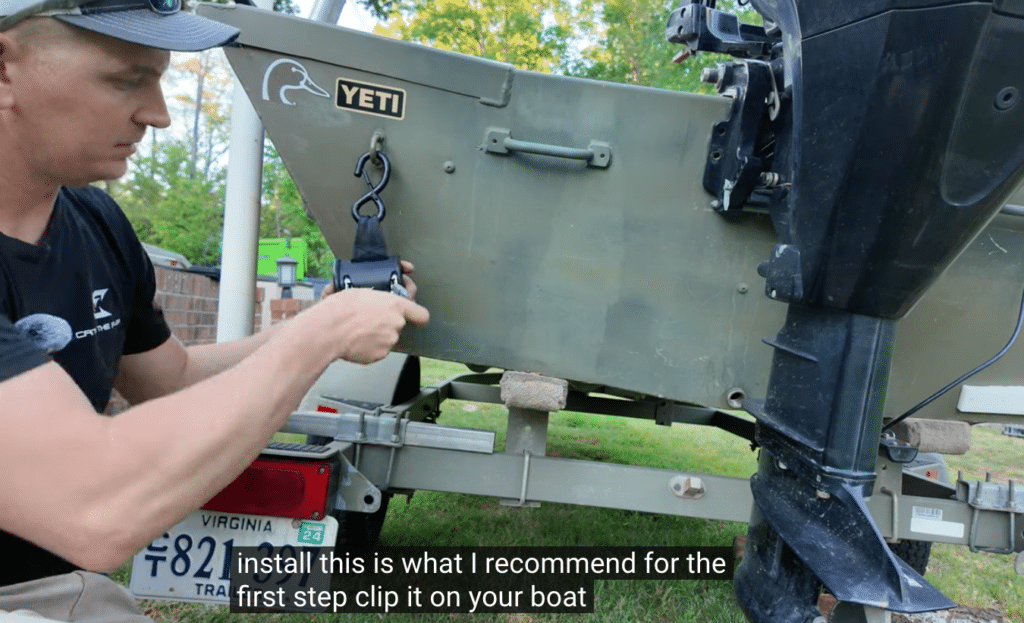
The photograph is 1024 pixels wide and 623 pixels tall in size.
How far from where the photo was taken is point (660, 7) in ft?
46.4

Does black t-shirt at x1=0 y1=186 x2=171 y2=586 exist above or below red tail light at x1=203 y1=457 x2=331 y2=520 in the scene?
above

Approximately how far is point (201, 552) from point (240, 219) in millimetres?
1833

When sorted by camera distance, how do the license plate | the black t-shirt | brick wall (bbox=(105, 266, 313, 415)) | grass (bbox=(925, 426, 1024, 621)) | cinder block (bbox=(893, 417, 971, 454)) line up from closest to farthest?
the black t-shirt → the license plate → cinder block (bbox=(893, 417, 971, 454)) → grass (bbox=(925, 426, 1024, 621)) → brick wall (bbox=(105, 266, 313, 415))

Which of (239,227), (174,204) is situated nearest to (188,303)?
(239,227)

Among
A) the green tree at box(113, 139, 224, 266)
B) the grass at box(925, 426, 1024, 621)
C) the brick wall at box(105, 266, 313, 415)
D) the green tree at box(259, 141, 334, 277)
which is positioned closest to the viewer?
the grass at box(925, 426, 1024, 621)

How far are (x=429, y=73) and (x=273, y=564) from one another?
4.91 feet

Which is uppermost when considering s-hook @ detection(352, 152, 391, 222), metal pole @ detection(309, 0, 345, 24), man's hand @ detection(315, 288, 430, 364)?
metal pole @ detection(309, 0, 345, 24)

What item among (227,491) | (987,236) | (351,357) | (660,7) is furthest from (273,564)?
(660,7)

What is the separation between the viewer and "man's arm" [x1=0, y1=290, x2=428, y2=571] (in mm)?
931

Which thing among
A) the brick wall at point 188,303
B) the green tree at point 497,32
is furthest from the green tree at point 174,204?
the brick wall at point 188,303

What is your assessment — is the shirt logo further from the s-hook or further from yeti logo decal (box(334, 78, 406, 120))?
yeti logo decal (box(334, 78, 406, 120))

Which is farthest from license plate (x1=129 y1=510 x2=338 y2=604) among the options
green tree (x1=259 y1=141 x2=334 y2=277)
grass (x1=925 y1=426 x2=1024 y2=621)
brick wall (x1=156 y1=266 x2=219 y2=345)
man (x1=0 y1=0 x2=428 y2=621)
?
green tree (x1=259 y1=141 x2=334 y2=277)

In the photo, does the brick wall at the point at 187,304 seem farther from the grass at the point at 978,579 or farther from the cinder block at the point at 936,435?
the grass at the point at 978,579

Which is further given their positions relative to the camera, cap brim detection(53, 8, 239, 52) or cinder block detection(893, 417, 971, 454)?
cinder block detection(893, 417, 971, 454)
